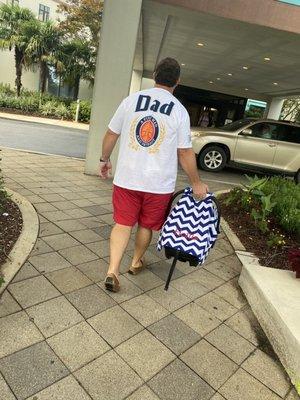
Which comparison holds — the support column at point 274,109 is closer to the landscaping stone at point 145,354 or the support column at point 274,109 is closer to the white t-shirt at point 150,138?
the white t-shirt at point 150,138

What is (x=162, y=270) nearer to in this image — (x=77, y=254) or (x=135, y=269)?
(x=135, y=269)

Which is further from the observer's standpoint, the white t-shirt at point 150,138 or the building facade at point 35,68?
the building facade at point 35,68

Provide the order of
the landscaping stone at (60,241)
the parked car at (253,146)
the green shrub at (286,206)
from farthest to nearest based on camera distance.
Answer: the parked car at (253,146) → the green shrub at (286,206) → the landscaping stone at (60,241)

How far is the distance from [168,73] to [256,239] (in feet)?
8.86

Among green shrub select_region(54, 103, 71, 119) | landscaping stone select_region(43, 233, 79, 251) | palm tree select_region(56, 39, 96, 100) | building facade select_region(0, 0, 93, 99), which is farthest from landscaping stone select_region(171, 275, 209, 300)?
building facade select_region(0, 0, 93, 99)

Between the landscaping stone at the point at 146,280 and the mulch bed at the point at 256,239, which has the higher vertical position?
the mulch bed at the point at 256,239

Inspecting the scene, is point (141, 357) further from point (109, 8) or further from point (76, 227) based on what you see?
point (109, 8)

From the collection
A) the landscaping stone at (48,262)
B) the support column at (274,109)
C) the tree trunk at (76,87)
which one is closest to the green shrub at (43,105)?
the tree trunk at (76,87)

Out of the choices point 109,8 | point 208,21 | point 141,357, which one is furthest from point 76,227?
point 208,21

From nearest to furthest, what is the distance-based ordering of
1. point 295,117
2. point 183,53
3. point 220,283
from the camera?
point 220,283, point 183,53, point 295,117

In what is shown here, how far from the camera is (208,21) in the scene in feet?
26.3

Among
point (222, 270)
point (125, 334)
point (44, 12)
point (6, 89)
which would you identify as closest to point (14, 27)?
point (6, 89)

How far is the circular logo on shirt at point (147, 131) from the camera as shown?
9.53 ft

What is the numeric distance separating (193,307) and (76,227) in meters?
1.91
